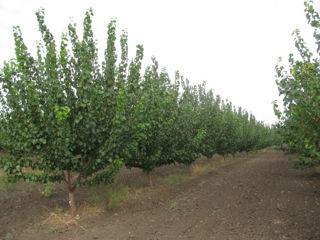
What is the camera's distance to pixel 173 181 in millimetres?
14164

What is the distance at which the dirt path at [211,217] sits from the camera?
6.01 metres

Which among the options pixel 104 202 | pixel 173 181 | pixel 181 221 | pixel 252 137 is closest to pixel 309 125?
pixel 181 221

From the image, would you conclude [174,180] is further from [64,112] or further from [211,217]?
[64,112]

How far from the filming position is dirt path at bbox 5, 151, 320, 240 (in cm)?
601

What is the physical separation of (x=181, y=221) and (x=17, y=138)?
5132 millimetres

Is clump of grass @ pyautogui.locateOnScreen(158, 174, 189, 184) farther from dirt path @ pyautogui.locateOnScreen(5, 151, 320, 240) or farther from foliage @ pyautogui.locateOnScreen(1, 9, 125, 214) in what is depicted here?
foliage @ pyautogui.locateOnScreen(1, 9, 125, 214)

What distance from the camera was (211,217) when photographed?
725 cm

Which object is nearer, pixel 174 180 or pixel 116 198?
pixel 116 198

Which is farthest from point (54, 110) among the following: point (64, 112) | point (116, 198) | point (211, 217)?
point (211, 217)

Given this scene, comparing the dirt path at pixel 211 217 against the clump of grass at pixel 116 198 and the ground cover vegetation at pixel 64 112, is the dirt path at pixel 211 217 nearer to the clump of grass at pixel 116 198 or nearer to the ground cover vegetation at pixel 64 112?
the clump of grass at pixel 116 198

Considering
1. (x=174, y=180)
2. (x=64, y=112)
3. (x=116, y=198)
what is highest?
(x=64, y=112)

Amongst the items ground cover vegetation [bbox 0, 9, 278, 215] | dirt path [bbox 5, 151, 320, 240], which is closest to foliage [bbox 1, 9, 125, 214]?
ground cover vegetation [bbox 0, 9, 278, 215]

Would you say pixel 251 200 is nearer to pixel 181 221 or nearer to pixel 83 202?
pixel 181 221

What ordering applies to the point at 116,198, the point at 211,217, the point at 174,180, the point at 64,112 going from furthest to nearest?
the point at 174,180
the point at 116,198
the point at 211,217
the point at 64,112
